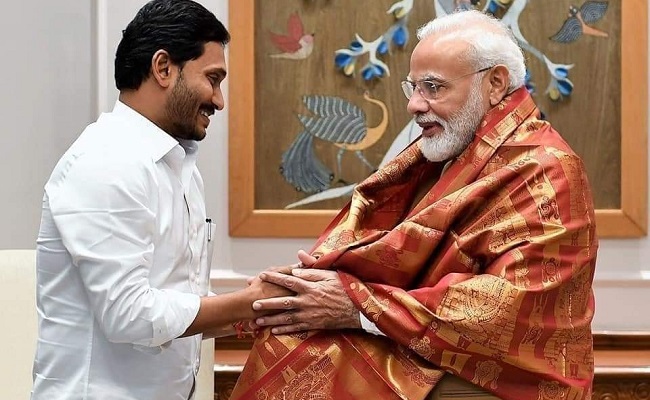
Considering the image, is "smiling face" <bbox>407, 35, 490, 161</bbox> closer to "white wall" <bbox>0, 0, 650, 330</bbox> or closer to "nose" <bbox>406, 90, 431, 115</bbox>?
"nose" <bbox>406, 90, 431, 115</bbox>

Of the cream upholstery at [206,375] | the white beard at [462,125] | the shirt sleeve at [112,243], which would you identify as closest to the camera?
the shirt sleeve at [112,243]

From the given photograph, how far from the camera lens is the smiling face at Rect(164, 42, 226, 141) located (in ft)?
7.02

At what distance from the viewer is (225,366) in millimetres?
3115

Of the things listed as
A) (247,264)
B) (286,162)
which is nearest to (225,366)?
(247,264)

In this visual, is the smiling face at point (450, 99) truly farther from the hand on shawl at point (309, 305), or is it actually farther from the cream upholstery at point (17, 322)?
the cream upholstery at point (17, 322)

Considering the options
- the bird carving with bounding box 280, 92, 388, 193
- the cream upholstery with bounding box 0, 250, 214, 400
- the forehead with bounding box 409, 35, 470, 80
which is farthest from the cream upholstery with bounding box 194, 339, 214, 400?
the forehead with bounding box 409, 35, 470, 80

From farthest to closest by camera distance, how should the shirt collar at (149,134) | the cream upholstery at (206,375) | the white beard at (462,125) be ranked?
the cream upholstery at (206,375), the white beard at (462,125), the shirt collar at (149,134)

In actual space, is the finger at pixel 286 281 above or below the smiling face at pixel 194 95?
below

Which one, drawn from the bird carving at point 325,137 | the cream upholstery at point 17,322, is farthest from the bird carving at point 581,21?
the cream upholstery at point 17,322

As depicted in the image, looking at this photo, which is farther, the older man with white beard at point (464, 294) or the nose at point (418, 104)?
the nose at point (418, 104)

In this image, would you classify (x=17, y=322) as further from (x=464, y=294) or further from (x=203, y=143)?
(x=464, y=294)

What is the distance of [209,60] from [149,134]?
0.23 meters

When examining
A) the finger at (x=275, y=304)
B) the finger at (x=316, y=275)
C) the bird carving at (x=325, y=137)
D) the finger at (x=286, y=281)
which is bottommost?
the finger at (x=275, y=304)

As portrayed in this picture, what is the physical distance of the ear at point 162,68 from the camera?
210cm
